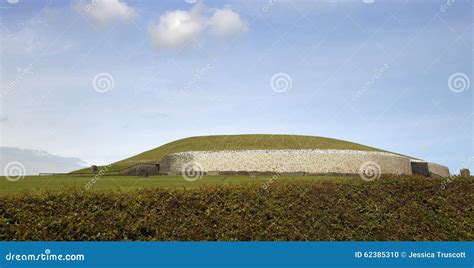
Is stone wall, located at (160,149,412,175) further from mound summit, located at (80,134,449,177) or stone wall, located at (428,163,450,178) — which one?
stone wall, located at (428,163,450,178)

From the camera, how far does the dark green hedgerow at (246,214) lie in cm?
875

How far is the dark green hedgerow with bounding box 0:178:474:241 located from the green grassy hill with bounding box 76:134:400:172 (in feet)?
98.4

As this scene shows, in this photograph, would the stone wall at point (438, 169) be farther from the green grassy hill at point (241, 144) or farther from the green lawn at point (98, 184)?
the green lawn at point (98, 184)

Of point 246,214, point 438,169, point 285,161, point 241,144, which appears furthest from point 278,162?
point 438,169

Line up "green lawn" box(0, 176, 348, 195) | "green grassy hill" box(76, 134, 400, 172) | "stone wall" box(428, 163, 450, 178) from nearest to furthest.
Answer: "green lawn" box(0, 176, 348, 195) < "stone wall" box(428, 163, 450, 178) < "green grassy hill" box(76, 134, 400, 172)

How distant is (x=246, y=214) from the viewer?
29.9 ft

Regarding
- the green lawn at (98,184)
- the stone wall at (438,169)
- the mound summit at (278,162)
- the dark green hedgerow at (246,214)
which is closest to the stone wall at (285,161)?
the mound summit at (278,162)

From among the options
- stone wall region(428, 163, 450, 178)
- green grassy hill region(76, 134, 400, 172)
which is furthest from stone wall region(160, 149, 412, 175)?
green grassy hill region(76, 134, 400, 172)

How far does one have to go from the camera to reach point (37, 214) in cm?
878

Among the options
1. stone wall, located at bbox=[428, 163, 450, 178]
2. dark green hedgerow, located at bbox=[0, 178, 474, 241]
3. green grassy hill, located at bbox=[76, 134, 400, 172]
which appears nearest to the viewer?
dark green hedgerow, located at bbox=[0, 178, 474, 241]

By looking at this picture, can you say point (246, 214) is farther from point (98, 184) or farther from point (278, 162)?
point (278, 162)

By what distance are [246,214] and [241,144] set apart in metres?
32.3

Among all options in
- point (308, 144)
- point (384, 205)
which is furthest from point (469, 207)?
point (308, 144)

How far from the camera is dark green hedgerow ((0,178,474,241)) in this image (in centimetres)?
875
